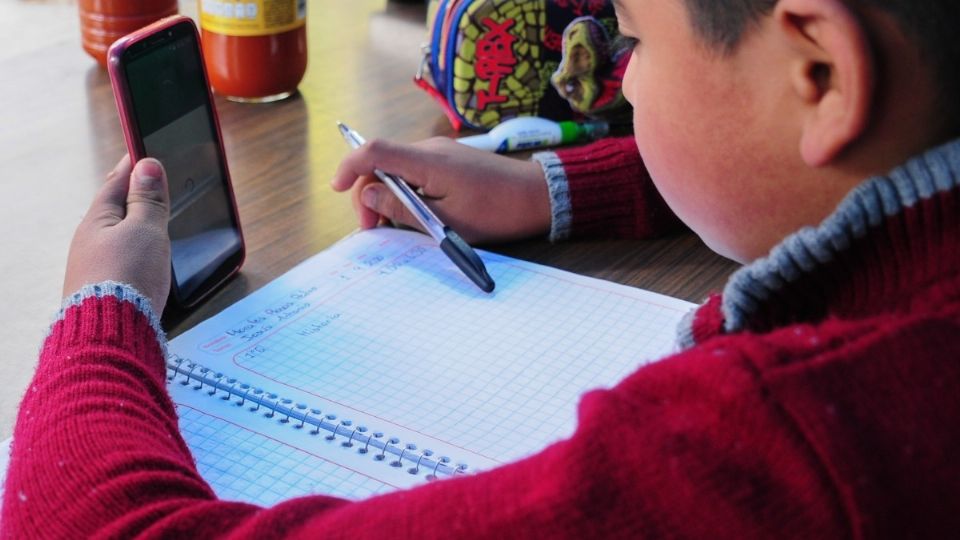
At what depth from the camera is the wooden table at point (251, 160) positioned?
0.79 metres

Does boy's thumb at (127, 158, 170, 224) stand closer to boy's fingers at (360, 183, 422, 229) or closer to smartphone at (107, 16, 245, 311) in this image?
smartphone at (107, 16, 245, 311)

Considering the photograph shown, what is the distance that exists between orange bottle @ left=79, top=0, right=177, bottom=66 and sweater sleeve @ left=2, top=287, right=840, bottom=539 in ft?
2.26

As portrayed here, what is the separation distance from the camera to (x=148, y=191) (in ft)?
2.36

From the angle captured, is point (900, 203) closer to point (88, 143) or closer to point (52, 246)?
point (52, 246)

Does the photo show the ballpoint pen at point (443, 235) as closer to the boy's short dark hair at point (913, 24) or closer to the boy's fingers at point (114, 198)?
the boy's fingers at point (114, 198)

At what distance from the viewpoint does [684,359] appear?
1.35 feet

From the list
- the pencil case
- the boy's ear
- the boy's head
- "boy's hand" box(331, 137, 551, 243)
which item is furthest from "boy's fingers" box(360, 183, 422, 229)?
the boy's ear

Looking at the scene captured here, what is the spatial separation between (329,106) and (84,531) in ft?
2.25

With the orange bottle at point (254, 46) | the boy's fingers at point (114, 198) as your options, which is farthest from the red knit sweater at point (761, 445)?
the orange bottle at point (254, 46)

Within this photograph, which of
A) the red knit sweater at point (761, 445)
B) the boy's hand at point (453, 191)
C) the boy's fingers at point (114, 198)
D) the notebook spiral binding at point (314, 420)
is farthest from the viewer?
the boy's hand at point (453, 191)

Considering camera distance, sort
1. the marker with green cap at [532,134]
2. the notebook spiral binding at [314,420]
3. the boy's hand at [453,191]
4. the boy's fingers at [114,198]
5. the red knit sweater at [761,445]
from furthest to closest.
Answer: the marker with green cap at [532,134], the boy's hand at [453,191], the boy's fingers at [114,198], the notebook spiral binding at [314,420], the red knit sweater at [761,445]

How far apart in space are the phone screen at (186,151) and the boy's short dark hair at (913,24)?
0.39 metres

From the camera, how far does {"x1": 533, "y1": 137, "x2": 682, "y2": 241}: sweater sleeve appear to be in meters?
0.87

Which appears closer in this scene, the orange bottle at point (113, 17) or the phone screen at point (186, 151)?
the phone screen at point (186, 151)
